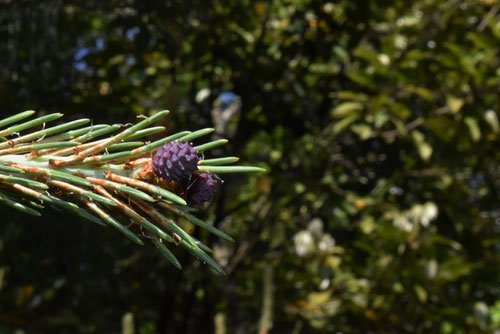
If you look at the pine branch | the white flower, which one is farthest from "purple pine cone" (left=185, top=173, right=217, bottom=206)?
the white flower

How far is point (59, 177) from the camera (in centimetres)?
39

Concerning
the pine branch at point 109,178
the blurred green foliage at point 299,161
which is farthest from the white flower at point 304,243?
the pine branch at point 109,178

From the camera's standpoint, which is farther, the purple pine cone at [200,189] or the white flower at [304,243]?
the white flower at [304,243]

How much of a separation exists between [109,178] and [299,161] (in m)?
1.39

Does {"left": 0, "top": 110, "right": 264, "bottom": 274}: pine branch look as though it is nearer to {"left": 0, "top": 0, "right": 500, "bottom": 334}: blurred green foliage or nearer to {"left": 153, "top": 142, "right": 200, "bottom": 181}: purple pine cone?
{"left": 153, "top": 142, "right": 200, "bottom": 181}: purple pine cone

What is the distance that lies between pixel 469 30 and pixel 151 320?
Answer: 1.21 meters

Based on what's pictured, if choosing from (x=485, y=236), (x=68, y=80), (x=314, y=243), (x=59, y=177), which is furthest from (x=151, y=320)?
(x=59, y=177)

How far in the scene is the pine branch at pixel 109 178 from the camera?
39cm

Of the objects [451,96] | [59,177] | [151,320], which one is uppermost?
[59,177]

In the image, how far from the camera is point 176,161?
37cm

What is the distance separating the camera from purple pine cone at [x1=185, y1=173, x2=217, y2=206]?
399 millimetres

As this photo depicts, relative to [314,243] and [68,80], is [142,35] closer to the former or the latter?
[68,80]

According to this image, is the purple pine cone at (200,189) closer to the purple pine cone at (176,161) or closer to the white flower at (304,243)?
the purple pine cone at (176,161)

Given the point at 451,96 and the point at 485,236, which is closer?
the point at 451,96
